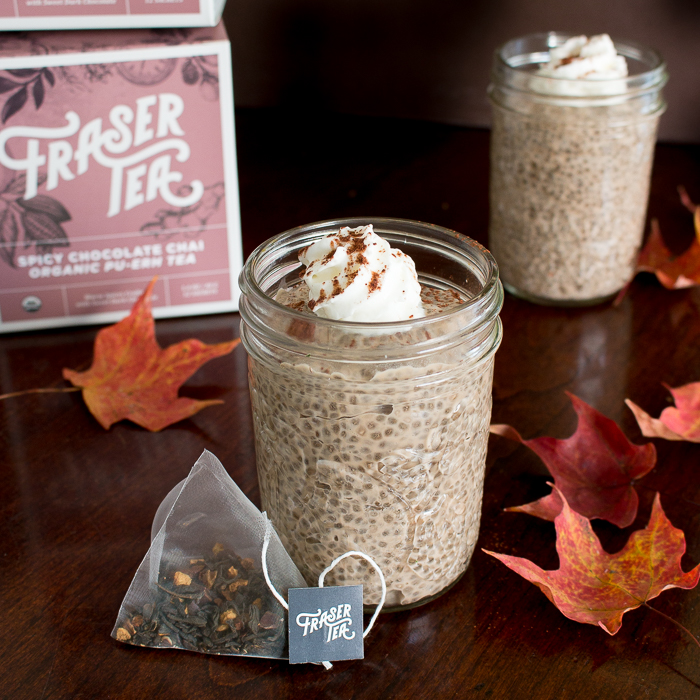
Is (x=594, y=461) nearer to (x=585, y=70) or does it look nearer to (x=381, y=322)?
(x=381, y=322)

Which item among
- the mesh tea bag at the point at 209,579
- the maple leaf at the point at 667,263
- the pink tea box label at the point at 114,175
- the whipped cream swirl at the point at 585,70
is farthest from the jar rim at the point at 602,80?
the mesh tea bag at the point at 209,579

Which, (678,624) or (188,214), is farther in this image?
(188,214)

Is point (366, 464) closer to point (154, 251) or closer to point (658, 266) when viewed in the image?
point (154, 251)

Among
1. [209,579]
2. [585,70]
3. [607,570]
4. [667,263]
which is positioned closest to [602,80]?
[585,70]

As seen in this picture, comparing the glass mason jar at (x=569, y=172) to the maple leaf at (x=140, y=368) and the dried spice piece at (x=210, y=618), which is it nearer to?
the maple leaf at (x=140, y=368)

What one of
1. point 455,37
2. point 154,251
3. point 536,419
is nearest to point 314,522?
point 536,419

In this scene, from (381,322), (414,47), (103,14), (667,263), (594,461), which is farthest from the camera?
(414,47)
